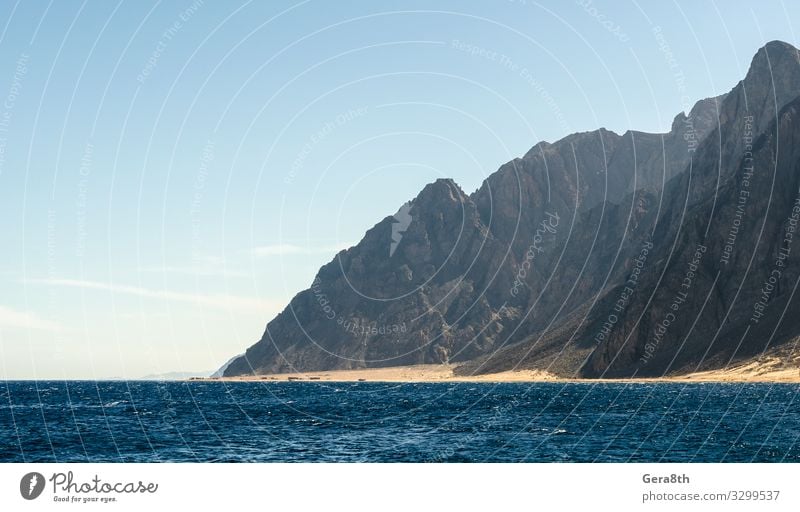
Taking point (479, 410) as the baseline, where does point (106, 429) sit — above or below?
above

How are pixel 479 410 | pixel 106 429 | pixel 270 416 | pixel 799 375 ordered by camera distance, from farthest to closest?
1. pixel 799 375
2. pixel 479 410
3. pixel 270 416
4. pixel 106 429

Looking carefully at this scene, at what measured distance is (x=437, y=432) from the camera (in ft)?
278

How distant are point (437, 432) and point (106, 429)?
4074 cm

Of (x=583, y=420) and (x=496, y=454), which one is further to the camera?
(x=583, y=420)
